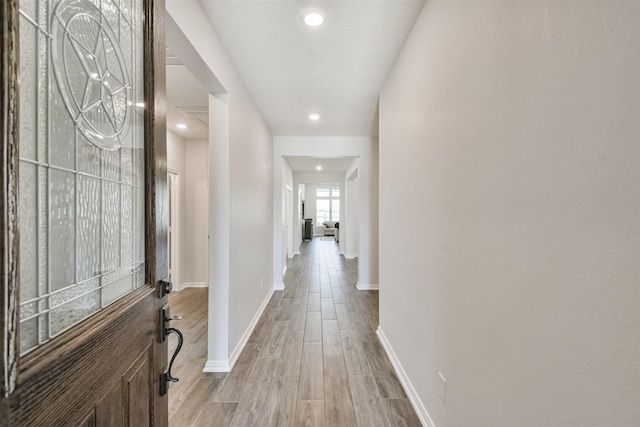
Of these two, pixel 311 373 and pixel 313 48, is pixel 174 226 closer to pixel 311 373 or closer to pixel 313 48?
pixel 311 373

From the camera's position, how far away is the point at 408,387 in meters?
2.00

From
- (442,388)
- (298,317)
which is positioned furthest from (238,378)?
(442,388)

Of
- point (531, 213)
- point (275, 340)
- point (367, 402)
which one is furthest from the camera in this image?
point (275, 340)

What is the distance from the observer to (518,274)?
943 millimetres

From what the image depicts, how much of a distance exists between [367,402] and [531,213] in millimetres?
1672

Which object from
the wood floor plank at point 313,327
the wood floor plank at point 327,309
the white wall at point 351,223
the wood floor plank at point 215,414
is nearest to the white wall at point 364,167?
the wood floor plank at point 327,309

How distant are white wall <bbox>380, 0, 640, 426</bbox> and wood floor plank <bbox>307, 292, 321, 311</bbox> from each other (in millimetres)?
2271

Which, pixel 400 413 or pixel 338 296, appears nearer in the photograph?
pixel 400 413

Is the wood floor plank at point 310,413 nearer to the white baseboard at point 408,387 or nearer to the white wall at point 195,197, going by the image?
the white baseboard at point 408,387

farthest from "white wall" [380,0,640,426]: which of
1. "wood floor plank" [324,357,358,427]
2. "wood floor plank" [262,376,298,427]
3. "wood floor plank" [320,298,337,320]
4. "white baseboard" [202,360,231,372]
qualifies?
"wood floor plank" [320,298,337,320]

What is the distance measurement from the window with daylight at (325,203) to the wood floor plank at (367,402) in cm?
1236

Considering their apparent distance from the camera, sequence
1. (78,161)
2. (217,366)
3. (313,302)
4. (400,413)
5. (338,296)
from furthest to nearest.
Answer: (338,296) < (313,302) < (217,366) < (400,413) < (78,161)

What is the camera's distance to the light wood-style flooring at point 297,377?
5.98ft

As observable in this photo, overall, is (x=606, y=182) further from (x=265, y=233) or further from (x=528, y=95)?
(x=265, y=233)
